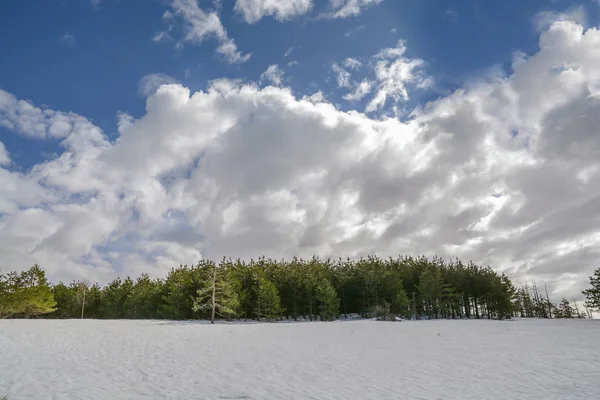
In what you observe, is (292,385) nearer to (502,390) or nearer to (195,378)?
(195,378)

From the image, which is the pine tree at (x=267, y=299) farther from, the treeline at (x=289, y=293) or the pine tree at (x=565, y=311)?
the pine tree at (x=565, y=311)

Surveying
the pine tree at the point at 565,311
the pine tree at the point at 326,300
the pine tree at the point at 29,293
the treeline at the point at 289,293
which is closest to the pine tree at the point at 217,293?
the treeline at the point at 289,293

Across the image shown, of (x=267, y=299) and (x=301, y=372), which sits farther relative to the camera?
(x=267, y=299)

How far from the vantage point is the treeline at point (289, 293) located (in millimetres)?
73812

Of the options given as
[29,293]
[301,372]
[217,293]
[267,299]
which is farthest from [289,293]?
[301,372]

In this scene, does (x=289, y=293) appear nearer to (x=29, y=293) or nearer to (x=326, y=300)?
(x=326, y=300)

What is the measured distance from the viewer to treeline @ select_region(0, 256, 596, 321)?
73812 millimetres

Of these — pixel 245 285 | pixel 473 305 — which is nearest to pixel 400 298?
pixel 473 305

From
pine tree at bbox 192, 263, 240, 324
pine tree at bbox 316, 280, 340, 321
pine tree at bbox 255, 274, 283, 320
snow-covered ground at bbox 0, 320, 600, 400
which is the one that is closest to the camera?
snow-covered ground at bbox 0, 320, 600, 400

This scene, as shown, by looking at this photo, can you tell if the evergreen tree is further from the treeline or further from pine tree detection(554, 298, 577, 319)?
pine tree detection(554, 298, 577, 319)

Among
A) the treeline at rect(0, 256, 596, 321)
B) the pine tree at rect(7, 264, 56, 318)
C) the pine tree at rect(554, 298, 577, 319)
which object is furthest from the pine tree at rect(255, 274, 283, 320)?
the pine tree at rect(554, 298, 577, 319)

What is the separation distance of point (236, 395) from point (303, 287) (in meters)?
73.4

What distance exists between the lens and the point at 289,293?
85.2 metres

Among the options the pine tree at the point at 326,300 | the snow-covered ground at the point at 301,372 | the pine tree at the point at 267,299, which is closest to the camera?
the snow-covered ground at the point at 301,372
